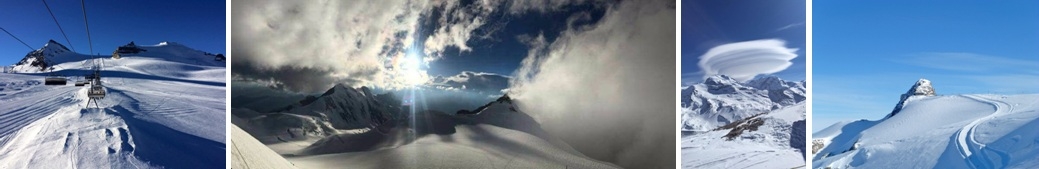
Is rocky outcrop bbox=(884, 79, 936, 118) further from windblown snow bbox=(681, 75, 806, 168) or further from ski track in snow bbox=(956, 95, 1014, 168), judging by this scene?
windblown snow bbox=(681, 75, 806, 168)

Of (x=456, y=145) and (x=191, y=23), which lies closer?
(x=191, y=23)

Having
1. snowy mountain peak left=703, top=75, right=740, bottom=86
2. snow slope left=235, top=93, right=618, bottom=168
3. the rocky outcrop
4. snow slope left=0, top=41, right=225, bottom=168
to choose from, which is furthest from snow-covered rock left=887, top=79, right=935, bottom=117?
snow slope left=0, top=41, right=225, bottom=168

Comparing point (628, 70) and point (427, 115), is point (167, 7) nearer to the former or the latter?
point (427, 115)

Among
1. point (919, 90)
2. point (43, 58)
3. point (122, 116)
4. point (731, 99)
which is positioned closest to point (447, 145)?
point (122, 116)

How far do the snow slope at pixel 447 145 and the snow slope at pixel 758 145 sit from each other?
641mm

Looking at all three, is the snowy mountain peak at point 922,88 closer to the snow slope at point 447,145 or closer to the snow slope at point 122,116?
the snow slope at point 447,145

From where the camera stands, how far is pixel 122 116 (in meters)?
3.24

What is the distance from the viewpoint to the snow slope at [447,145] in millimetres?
3693

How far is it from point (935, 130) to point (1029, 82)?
0.59 m

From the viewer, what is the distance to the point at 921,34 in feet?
14.4

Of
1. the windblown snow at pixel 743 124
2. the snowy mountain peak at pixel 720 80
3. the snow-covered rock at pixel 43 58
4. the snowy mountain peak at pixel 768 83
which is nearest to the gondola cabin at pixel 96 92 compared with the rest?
the snow-covered rock at pixel 43 58

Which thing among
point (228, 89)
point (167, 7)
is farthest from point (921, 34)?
point (167, 7)

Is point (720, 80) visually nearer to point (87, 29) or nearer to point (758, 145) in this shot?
point (758, 145)

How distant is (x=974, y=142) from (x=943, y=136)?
173 millimetres
